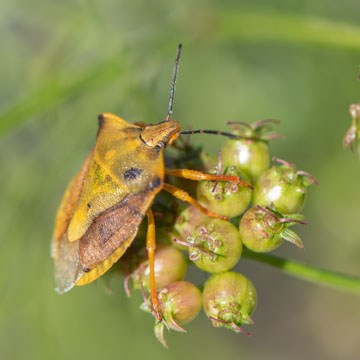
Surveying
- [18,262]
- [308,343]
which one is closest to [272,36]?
[18,262]

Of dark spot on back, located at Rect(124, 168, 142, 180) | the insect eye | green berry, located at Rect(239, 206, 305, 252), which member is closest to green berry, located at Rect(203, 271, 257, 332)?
green berry, located at Rect(239, 206, 305, 252)

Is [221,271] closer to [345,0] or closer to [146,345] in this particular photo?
[146,345]

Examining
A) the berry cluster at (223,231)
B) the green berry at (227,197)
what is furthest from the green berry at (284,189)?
the green berry at (227,197)

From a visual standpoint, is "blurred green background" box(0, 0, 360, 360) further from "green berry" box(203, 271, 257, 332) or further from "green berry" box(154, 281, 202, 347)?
"green berry" box(203, 271, 257, 332)

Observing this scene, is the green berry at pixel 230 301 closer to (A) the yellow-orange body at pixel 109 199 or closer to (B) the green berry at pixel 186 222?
(B) the green berry at pixel 186 222

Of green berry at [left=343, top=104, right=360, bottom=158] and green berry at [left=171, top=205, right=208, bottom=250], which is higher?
green berry at [left=343, top=104, right=360, bottom=158]

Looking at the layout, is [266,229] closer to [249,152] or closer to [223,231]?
[223,231]
